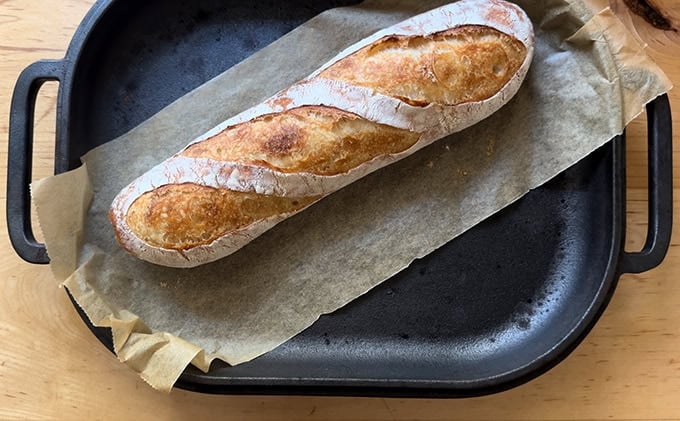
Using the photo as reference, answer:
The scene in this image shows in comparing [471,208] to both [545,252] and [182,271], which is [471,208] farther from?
[182,271]

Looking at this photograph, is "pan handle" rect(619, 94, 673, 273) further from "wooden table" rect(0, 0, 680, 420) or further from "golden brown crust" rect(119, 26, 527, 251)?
"golden brown crust" rect(119, 26, 527, 251)

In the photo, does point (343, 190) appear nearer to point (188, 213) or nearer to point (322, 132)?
point (322, 132)

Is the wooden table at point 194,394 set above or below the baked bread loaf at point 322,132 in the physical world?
below

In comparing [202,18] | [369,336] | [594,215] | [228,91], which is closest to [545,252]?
[594,215]

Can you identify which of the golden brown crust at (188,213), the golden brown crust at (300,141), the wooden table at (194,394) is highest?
the golden brown crust at (300,141)

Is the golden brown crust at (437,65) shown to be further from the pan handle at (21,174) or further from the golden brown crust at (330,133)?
the pan handle at (21,174)

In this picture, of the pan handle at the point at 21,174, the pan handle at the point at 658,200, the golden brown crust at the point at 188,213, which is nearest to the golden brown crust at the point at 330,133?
the golden brown crust at the point at 188,213

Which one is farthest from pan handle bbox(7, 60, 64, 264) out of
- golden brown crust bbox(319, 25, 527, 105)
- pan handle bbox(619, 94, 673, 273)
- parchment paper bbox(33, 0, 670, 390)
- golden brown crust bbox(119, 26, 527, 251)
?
pan handle bbox(619, 94, 673, 273)
